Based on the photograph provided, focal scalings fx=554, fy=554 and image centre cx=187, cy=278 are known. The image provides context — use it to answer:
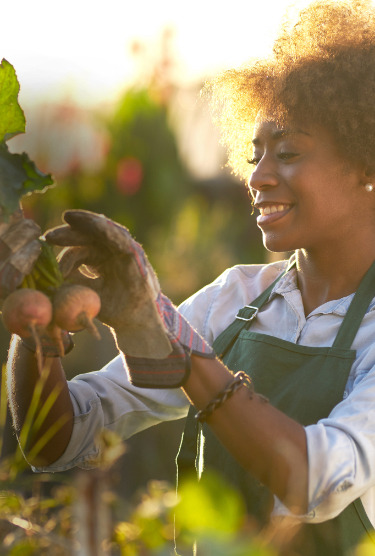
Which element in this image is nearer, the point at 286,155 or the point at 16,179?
the point at 16,179

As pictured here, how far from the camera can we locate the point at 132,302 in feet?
3.64

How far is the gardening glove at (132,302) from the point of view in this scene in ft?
3.57

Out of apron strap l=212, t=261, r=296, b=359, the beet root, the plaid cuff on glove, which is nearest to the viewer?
the beet root

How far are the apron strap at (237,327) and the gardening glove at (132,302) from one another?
0.46m

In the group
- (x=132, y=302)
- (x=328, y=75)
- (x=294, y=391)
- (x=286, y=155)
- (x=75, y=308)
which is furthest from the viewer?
(x=328, y=75)

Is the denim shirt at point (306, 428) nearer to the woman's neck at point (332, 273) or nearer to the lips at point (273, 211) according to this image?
the woman's neck at point (332, 273)

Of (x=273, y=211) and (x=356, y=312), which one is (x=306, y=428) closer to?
(x=356, y=312)

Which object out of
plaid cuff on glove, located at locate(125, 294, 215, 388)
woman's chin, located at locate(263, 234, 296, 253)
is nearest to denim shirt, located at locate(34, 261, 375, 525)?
→ woman's chin, located at locate(263, 234, 296, 253)

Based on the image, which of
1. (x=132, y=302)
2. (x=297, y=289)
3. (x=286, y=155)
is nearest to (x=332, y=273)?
(x=297, y=289)

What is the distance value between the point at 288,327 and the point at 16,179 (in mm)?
884

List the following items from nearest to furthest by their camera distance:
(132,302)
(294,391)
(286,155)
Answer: (132,302), (294,391), (286,155)

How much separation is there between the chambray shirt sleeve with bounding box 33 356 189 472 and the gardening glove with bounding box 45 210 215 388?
43 cm

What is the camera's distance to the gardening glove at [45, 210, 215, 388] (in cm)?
109

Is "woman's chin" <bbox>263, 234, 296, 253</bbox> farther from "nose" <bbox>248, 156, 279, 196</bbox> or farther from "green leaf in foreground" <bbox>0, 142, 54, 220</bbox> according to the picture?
"green leaf in foreground" <bbox>0, 142, 54, 220</bbox>
